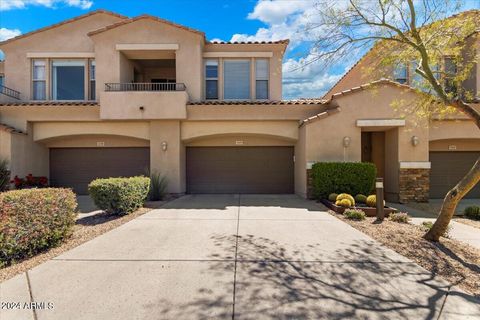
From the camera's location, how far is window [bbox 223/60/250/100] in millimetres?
12938

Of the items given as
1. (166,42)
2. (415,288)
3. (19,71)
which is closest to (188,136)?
(166,42)

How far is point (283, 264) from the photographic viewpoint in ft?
14.6

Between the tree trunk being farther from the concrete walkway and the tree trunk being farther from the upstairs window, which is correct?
the upstairs window

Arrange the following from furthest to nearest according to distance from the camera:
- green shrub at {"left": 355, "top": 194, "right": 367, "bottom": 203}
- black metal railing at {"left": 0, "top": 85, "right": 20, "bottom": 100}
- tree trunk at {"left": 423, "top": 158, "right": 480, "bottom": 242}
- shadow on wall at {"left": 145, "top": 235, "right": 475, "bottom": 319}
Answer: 1. black metal railing at {"left": 0, "top": 85, "right": 20, "bottom": 100}
2. green shrub at {"left": 355, "top": 194, "right": 367, "bottom": 203}
3. tree trunk at {"left": 423, "top": 158, "right": 480, "bottom": 242}
4. shadow on wall at {"left": 145, "top": 235, "right": 475, "bottom": 319}

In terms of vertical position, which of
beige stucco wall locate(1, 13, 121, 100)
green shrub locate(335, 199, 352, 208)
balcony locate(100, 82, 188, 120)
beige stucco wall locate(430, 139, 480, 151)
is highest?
beige stucco wall locate(1, 13, 121, 100)

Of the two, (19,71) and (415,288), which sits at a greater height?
(19,71)

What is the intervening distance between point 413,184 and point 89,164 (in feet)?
49.3

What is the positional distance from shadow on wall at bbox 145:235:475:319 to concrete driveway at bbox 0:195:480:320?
0.05 feet

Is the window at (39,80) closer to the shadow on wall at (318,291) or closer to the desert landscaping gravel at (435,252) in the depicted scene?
the shadow on wall at (318,291)

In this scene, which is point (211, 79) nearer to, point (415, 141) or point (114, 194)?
point (114, 194)

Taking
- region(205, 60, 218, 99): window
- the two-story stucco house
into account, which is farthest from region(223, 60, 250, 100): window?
region(205, 60, 218, 99): window

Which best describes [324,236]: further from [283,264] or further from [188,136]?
[188,136]

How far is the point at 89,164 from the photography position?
13.0 metres

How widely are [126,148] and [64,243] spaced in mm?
8082
